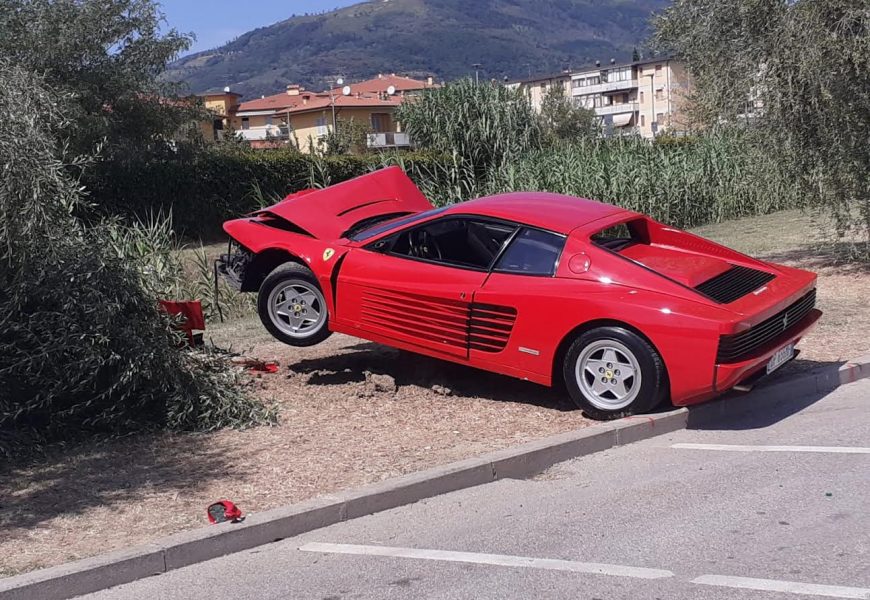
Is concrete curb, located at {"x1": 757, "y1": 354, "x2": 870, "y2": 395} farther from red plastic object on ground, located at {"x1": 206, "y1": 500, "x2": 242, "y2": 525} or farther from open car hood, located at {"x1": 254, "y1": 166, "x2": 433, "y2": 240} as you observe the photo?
red plastic object on ground, located at {"x1": 206, "y1": 500, "x2": 242, "y2": 525}

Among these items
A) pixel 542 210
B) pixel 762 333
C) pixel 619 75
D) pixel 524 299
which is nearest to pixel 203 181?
pixel 542 210

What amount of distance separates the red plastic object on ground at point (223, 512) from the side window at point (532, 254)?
9.64 ft

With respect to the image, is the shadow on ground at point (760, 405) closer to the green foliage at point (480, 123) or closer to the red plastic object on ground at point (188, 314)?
the red plastic object on ground at point (188, 314)

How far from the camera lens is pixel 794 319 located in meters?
7.71

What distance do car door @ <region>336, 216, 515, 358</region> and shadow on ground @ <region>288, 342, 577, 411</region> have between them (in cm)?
62

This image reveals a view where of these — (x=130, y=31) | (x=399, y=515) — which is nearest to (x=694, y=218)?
(x=130, y=31)

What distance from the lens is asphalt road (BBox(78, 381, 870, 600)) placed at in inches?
180

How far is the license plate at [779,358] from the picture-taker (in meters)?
7.25

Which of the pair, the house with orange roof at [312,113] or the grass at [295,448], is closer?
the grass at [295,448]

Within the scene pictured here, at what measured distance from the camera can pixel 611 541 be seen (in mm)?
5125

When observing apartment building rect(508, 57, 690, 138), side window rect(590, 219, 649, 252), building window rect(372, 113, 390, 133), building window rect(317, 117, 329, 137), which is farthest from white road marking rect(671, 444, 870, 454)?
apartment building rect(508, 57, 690, 138)

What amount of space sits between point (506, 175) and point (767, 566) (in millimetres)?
16032

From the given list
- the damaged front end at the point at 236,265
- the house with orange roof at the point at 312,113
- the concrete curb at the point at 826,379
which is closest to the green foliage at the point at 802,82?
the concrete curb at the point at 826,379

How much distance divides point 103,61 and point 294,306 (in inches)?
806
